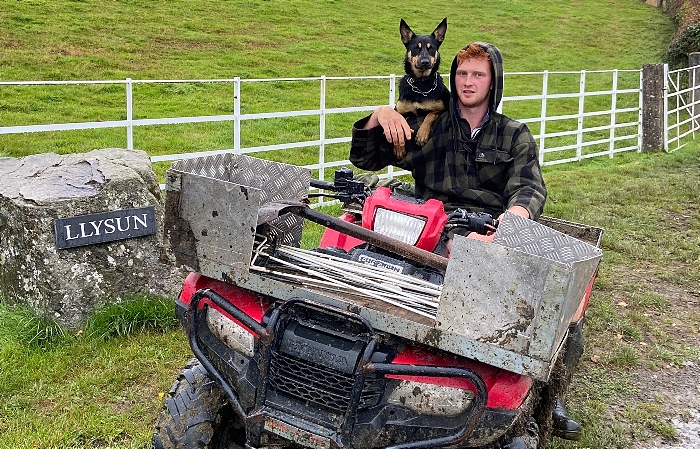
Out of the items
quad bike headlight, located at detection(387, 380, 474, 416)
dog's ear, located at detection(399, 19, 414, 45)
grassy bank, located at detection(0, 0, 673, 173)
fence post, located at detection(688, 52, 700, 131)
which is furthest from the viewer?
fence post, located at detection(688, 52, 700, 131)

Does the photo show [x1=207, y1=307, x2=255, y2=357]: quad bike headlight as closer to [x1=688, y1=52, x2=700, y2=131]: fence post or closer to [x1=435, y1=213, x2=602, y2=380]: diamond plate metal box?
[x1=435, y1=213, x2=602, y2=380]: diamond plate metal box

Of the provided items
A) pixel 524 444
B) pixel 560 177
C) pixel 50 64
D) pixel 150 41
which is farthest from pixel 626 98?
pixel 524 444

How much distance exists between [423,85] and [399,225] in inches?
75.7

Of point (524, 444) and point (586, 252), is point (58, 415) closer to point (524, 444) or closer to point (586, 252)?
point (524, 444)

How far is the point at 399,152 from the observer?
12.9 feet

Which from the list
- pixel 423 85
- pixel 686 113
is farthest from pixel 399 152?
pixel 686 113

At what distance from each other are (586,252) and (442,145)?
5.27ft

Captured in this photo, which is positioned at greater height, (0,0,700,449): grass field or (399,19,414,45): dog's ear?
(399,19,414,45): dog's ear

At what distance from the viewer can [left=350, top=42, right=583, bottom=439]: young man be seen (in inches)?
143

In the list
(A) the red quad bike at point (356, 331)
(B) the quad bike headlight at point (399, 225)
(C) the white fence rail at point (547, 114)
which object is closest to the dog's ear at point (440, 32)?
(B) the quad bike headlight at point (399, 225)

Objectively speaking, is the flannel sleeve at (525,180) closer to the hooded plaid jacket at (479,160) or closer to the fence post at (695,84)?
the hooded plaid jacket at (479,160)

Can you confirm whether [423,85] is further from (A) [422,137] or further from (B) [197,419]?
(B) [197,419]

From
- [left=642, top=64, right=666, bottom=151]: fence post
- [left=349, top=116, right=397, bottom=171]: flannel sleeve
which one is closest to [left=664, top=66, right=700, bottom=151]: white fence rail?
[left=642, top=64, right=666, bottom=151]: fence post

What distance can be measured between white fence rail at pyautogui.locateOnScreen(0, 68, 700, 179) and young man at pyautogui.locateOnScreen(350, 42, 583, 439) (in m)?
3.95
